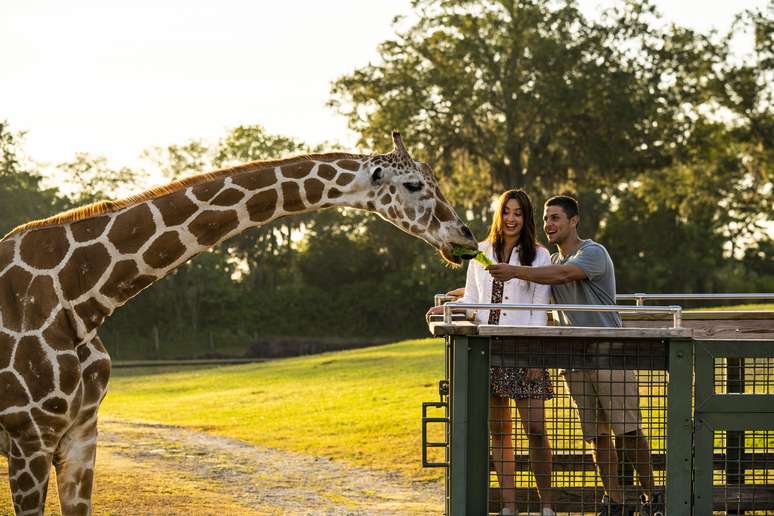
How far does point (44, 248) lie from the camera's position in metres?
5.59

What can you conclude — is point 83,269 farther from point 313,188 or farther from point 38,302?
point 313,188

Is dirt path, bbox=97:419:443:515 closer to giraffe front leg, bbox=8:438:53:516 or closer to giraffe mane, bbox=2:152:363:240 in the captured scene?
giraffe front leg, bbox=8:438:53:516

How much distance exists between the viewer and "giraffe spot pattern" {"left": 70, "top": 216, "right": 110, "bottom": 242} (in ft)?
18.6

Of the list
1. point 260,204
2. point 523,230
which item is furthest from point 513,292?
point 260,204

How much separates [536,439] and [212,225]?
6.71 ft

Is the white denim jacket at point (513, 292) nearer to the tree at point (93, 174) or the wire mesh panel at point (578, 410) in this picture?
the wire mesh panel at point (578, 410)

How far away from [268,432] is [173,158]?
40.0 m

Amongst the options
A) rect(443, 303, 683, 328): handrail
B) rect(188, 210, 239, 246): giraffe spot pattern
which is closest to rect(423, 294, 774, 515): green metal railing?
rect(443, 303, 683, 328): handrail

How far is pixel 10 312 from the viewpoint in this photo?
544 centimetres

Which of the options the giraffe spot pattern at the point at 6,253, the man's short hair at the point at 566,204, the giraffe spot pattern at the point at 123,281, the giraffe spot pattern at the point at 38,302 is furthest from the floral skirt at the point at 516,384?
the giraffe spot pattern at the point at 6,253

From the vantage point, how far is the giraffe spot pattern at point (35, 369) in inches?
210

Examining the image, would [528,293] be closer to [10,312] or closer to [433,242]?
[433,242]

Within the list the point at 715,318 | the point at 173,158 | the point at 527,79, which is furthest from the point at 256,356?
the point at 715,318

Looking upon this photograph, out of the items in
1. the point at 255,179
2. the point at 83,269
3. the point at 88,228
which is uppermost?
the point at 255,179
